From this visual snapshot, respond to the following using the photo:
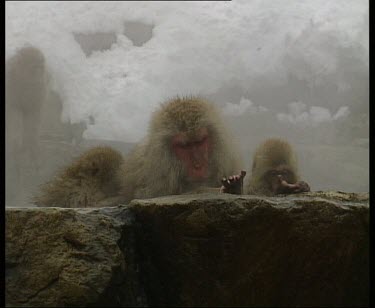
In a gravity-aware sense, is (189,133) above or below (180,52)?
below

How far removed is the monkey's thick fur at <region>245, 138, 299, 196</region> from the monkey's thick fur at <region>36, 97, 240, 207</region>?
0.16m

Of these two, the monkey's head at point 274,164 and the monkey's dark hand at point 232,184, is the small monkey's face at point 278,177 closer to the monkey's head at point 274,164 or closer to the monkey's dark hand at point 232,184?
the monkey's head at point 274,164

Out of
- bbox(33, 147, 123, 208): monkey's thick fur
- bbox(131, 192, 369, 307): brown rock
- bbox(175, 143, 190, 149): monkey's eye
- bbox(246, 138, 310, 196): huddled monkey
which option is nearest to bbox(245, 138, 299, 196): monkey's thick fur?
bbox(246, 138, 310, 196): huddled monkey

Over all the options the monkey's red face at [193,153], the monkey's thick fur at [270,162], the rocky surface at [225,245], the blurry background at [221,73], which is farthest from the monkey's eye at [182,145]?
the rocky surface at [225,245]

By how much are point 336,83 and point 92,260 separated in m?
1.92

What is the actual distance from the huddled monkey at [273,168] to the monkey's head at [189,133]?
313mm

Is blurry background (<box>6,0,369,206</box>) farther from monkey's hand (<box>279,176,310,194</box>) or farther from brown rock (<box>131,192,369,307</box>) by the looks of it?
brown rock (<box>131,192,369,307</box>)

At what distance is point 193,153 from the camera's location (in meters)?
3.02

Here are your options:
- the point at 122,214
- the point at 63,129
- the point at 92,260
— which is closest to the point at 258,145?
the point at 63,129

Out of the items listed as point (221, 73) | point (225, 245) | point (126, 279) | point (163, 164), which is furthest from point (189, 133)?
point (126, 279)

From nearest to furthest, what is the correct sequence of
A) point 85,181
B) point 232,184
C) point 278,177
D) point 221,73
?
point 232,184
point 221,73
point 278,177
point 85,181

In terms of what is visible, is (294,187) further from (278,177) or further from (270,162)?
(270,162)

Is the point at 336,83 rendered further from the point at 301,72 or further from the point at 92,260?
the point at 92,260

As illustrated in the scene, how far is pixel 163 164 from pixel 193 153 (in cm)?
19
